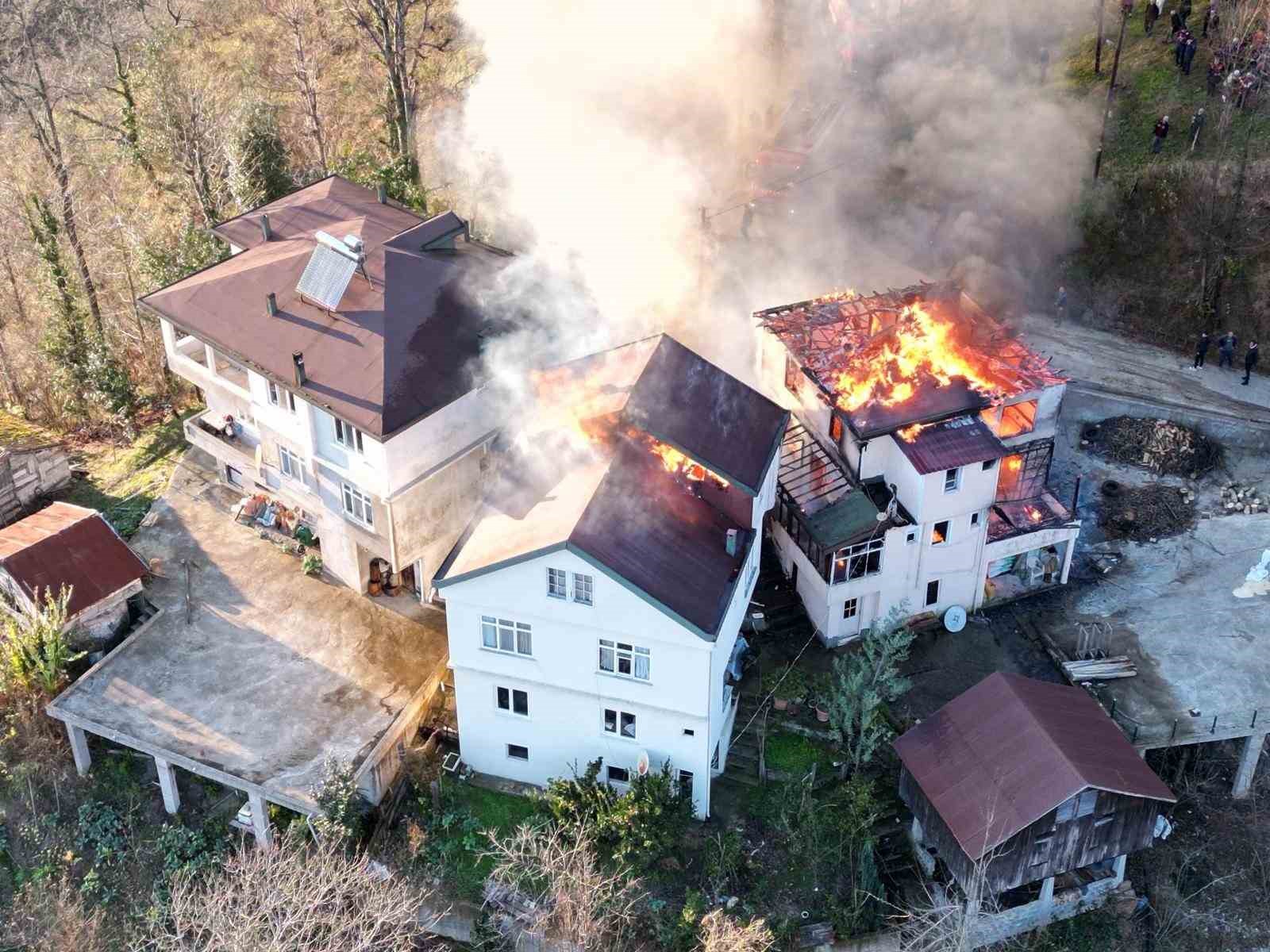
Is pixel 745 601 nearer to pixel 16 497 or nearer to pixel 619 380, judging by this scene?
pixel 619 380

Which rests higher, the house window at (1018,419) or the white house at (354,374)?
the white house at (354,374)

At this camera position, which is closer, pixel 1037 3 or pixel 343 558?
pixel 343 558

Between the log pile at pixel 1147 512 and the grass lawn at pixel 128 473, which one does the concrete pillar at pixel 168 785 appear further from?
the log pile at pixel 1147 512

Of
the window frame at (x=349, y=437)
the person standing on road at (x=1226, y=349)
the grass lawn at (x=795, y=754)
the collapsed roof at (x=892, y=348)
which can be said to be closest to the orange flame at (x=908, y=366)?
the collapsed roof at (x=892, y=348)

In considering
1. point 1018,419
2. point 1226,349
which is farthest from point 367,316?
point 1226,349

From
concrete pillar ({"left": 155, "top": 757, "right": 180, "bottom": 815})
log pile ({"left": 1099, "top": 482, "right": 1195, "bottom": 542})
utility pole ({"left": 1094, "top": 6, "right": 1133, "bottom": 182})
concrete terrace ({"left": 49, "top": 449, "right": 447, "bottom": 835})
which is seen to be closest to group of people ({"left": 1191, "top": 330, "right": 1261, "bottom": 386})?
log pile ({"left": 1099, "top": 482, "right": 1195, "bottom": 542})

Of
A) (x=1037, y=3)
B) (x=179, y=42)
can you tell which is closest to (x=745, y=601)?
(x=1037, y=3)

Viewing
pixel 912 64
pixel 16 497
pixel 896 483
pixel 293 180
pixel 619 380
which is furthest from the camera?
pixel 912 64

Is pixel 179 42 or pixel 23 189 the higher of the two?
pixel 179 42
